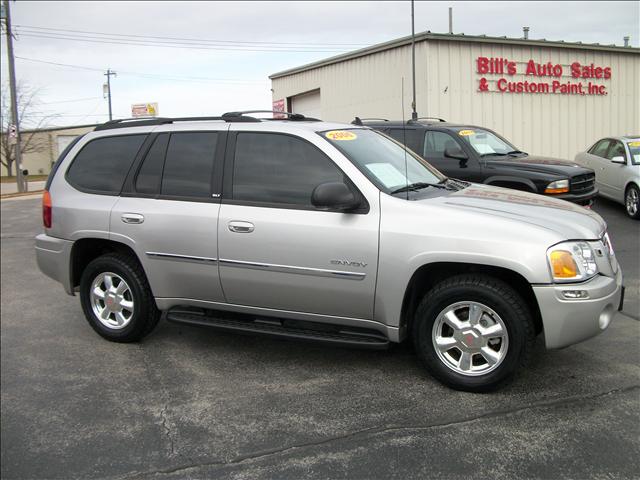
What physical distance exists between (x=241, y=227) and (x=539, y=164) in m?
5.80

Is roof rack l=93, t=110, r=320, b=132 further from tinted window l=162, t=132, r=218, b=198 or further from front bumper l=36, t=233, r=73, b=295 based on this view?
front bumper l=36, t=233, r=73, b=295

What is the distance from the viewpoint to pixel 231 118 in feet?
15.6

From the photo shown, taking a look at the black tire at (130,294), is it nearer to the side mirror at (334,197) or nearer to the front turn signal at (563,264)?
the side mirror at (334,197)

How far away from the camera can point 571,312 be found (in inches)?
140

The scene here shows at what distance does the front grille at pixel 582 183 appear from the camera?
8430 millimetres

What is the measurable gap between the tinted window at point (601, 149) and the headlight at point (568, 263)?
31.2 feet

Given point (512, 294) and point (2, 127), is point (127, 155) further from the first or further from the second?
point (2, 127)

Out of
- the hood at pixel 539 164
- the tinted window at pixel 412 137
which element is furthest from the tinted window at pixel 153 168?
the hood at pixel 539 164

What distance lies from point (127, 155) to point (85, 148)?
537mm

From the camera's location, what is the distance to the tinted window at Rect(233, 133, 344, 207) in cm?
422

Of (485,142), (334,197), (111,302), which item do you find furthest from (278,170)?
(485,142)

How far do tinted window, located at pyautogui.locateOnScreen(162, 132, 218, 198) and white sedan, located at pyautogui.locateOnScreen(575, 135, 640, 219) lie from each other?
8.75m

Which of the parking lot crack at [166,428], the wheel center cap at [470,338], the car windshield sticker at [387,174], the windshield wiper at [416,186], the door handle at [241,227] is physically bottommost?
the parking lot crack at [166,428]

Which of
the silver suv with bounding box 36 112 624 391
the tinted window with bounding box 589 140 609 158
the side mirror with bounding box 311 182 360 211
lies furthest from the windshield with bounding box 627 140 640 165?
the side mirror with bounding box 311 182 360 211
